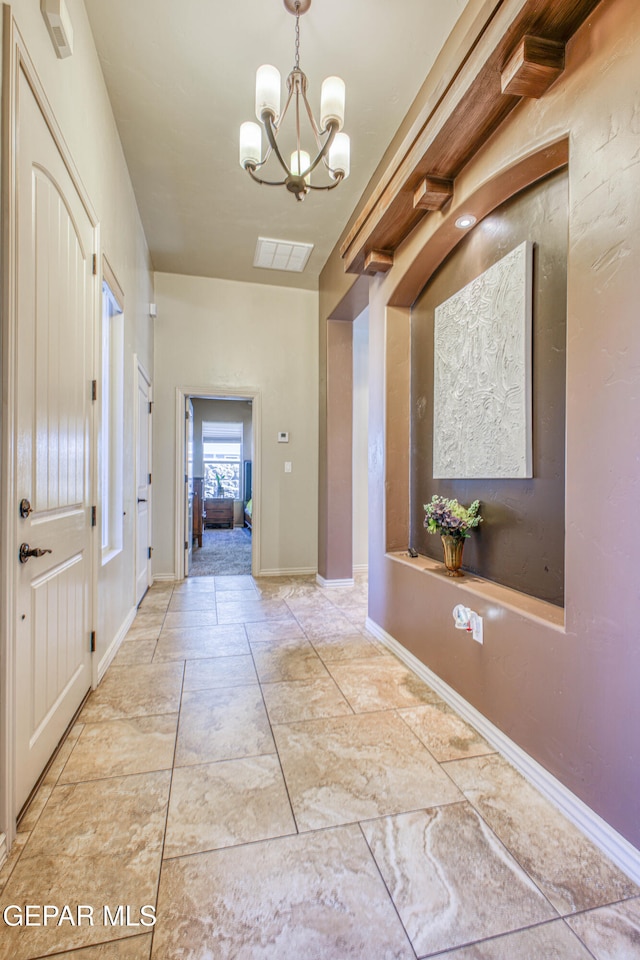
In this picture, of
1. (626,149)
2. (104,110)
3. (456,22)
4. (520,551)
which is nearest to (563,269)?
(626,149)

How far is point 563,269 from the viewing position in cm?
169

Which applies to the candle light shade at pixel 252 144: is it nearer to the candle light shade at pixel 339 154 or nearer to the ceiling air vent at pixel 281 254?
the candle light shade at pixel 339 154

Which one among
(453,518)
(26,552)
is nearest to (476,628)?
(453,518)

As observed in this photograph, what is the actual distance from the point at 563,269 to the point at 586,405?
661 mm

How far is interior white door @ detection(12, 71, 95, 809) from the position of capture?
1.42 m

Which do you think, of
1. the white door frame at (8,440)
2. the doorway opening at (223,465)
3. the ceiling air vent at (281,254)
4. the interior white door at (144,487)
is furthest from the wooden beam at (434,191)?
the doorway opening at (223,465)

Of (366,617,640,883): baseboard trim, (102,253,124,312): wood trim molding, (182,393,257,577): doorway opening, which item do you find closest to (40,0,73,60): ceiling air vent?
(102,253,124,312): wood trim molding

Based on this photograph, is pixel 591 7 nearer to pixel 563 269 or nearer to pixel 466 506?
pixel 563 269

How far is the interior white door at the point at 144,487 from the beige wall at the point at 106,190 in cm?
34

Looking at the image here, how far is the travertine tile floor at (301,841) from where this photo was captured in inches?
41.4

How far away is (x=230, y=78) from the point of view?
2477mm

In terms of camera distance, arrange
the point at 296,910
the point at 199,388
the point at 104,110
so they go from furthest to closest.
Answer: the point at 199,388 → the point at 104,110 → the point at 296,910

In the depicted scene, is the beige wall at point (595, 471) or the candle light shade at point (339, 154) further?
the candle light shade at point (339, 154)
